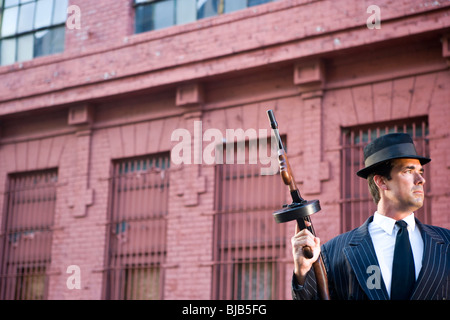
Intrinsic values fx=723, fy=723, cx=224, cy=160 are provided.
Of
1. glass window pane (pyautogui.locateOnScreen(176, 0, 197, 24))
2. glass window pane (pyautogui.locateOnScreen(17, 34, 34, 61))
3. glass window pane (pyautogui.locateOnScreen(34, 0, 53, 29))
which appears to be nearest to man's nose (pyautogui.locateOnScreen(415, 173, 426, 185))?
glass window pane (pyautogui.locateOnScreen(176, 0, 197, 24))

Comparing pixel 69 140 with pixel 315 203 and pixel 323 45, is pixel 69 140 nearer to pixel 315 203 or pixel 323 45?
pixel 323 45

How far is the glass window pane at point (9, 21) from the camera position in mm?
13062

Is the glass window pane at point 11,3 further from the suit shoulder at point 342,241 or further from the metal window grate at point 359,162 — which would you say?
the suit shoulder at point 342,241

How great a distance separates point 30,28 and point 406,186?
1061 cm

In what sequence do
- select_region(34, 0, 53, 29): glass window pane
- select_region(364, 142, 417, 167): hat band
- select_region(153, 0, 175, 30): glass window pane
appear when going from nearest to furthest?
select_region(364, 142, 417, 167): hat band → select_region(153, 0, 175, 30): glass window pane → select_region(34, 0, 53, 29): glass window pane

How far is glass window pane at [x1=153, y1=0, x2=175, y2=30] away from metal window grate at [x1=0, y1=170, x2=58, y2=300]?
2.99 m

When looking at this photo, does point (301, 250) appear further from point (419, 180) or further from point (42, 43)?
point (42, 43)

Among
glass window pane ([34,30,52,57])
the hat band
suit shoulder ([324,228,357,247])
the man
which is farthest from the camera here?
glass window pane ([34,30,52,57])

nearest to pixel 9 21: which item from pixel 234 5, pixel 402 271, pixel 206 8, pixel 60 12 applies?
pixel 60 12

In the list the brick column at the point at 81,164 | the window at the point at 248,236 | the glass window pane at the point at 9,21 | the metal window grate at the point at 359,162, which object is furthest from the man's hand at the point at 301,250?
the glass window pane at the point at 9,21

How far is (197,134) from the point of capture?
34.4ft

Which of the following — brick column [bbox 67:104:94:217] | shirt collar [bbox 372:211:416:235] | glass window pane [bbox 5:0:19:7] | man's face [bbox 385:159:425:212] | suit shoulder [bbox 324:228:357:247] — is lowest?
suit shoulder [bbox 324:228:357:247]

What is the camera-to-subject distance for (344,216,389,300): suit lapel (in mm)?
3332

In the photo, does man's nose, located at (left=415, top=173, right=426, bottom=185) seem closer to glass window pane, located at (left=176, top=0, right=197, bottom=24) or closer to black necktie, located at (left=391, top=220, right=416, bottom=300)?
black necktie, located at (left=391, top=220, right=416, bottom=300)
